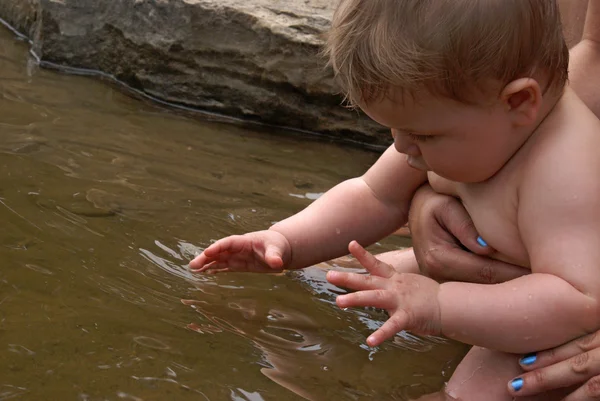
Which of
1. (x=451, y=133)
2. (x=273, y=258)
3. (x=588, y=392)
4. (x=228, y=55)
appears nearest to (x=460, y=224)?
(x=451, y=133)

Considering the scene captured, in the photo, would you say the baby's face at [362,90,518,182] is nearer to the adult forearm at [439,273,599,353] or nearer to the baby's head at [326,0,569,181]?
the baby's head at [326,0,569,181]

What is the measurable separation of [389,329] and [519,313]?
278 mm

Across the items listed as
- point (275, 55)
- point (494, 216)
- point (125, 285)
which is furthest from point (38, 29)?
point (494, 216)

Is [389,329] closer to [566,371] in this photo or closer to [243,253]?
[566,371]

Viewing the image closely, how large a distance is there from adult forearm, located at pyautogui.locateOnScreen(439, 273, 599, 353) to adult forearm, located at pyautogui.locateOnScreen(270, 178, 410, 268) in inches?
23.5

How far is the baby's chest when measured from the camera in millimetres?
2082

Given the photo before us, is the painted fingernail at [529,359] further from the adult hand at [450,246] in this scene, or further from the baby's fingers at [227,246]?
the baby's fingers at [227,246]

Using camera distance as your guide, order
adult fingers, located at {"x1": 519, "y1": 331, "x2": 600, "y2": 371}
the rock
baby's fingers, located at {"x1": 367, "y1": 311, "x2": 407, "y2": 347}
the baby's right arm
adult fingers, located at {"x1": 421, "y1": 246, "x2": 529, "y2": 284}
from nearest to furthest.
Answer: baby's fingers, located at {"x1": 367, "y1": 311, "x2": 407, "y2": 347} → adult fingers, located at {"x1": 519, "y1": 331, "x2": 600, "y2": 371} → adult fingers, located at {"x1": 421, "y1": 246, "x2": 529, "y2": 284} → the baby's right arm → the rock

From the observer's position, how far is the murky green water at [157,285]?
1.87m

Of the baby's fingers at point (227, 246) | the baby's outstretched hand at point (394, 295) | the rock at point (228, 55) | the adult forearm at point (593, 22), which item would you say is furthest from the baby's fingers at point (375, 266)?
the rock at point (228, 55)

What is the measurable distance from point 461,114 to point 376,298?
16.9 inches

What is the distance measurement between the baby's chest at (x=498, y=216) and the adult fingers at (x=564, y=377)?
289mm

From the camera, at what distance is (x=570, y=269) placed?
189cm

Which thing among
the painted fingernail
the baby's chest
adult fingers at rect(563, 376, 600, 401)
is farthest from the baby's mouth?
adult fingers at rect(563, 376, 600, 401)
